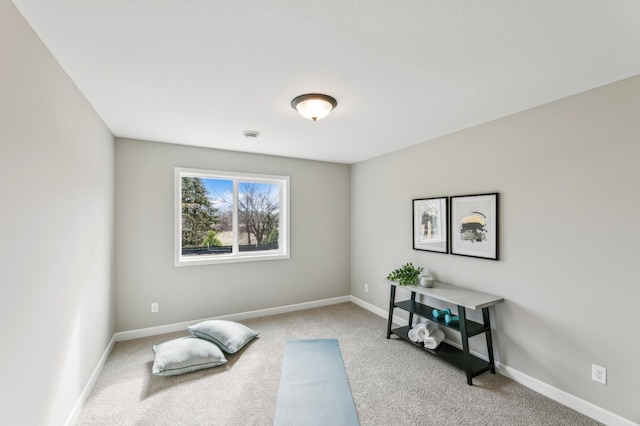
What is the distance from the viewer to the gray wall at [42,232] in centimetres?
124

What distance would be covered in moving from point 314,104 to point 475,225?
2.03 metres

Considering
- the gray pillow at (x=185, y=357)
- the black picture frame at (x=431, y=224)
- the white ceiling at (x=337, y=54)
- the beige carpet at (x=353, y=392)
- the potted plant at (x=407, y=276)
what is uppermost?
the white ceiling at (x=337, y=54)

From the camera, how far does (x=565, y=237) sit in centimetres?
223

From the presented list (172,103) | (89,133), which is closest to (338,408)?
(172,103)

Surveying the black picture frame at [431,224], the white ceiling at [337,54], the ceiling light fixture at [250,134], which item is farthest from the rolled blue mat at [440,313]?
the ceiling light fixture at [250,134]

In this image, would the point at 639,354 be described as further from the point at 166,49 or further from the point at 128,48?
the point at 128,48

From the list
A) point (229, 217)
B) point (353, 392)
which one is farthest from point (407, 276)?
point (229, 217)

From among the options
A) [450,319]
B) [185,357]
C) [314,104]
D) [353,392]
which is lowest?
[353,392]

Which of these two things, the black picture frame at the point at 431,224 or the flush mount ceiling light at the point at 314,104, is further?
the black picture frame at the point at 431,224

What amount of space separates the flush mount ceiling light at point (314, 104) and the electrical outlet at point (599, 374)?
279 centimetres

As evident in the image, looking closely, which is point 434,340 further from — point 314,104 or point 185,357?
point 314,104

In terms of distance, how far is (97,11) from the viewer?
1289 millimetres

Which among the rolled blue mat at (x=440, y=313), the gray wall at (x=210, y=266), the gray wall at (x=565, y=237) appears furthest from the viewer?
the gray wall at (x=210, y=266)

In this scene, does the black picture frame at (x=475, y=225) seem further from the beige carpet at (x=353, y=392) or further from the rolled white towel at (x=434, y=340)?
the beige carpet at (x=353, y=392)
